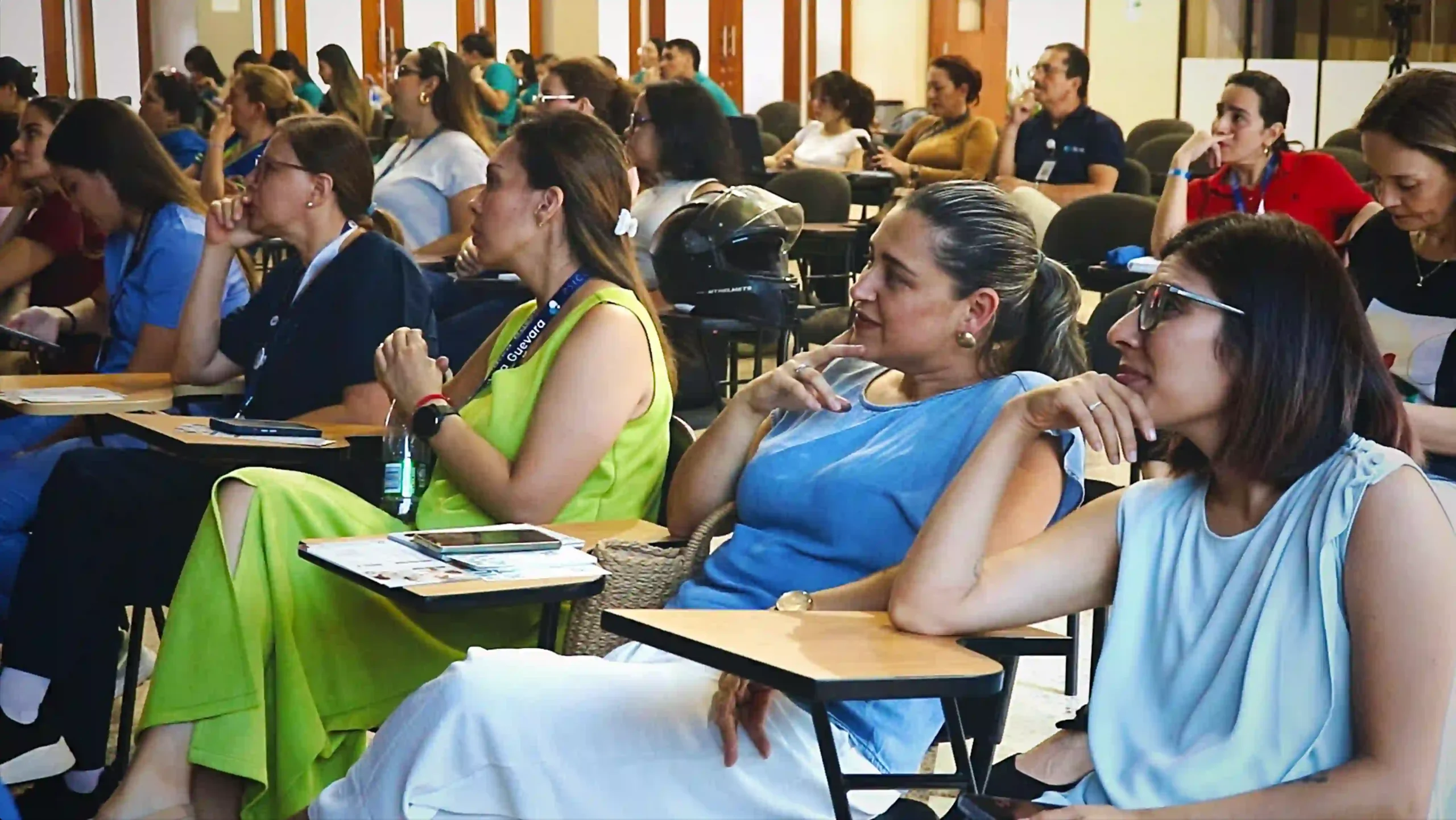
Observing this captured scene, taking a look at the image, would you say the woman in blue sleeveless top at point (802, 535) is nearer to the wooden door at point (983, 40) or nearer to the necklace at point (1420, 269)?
the necklace at point (1420, 269)

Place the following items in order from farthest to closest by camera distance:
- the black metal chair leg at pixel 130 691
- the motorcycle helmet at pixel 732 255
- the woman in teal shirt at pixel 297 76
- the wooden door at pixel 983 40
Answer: the wooden door at pixel 983 40 < the woman in teal shirt at pixel 297 76 < the motorcycle helmet at pixel 732 255 < the black metal chair leg at pixel 130 691

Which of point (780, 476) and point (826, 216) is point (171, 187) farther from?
point (826, 216)

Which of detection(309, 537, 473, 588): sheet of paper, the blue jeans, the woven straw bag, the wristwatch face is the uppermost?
detection(309, 537, 473, 588): sheet of paper

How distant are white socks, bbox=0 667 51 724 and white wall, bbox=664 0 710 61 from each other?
1361 centimetres

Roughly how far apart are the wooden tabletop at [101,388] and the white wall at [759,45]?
12.6 m

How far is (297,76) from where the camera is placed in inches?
513

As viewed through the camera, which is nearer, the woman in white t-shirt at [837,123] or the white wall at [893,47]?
the woman in white t-shirt at [837,123]

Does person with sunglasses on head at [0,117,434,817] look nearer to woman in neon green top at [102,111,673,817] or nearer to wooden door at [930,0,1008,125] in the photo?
woman in neon green top at [102,111,673,817]

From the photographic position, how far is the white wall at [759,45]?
1602 cm

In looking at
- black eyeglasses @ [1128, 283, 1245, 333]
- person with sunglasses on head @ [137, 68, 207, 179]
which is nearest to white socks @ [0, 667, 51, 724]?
black eyeglasses @ [1128, 283, 1245, 333]

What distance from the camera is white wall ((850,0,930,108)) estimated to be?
15133mm

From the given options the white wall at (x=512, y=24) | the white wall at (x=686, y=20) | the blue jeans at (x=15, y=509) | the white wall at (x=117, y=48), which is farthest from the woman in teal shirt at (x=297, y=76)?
the blue jeans at (x=15, y=509)

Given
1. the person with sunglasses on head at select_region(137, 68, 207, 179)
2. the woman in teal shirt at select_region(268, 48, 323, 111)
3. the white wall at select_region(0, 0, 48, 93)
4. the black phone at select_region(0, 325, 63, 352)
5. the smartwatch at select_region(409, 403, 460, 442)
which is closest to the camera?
the smartwatch at select_region(409, 403, 460, 442)

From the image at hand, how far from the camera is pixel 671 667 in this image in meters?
2.12
